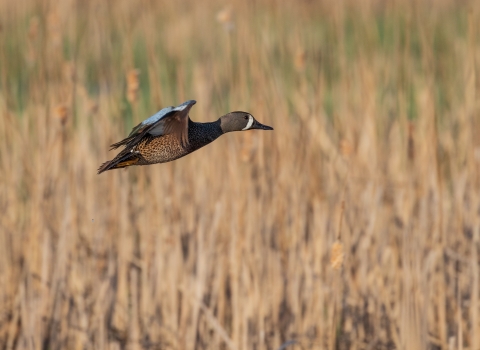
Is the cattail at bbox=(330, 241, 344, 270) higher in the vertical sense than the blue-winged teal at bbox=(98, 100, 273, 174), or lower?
lower

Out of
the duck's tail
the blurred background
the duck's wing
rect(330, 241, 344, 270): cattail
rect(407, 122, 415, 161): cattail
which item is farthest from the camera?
the blurred background

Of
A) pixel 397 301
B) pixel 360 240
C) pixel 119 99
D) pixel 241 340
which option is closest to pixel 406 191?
pixel 360 240

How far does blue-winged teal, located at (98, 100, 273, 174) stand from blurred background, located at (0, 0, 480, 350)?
1.09 meters

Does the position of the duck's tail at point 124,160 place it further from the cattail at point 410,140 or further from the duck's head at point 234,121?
the cattail at point 410,140

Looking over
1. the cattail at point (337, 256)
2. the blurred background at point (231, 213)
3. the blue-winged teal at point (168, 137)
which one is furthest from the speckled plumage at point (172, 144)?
the blurred background at point (231, 213)

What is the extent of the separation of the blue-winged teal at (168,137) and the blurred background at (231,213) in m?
1.09

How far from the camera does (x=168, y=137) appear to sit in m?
1.85

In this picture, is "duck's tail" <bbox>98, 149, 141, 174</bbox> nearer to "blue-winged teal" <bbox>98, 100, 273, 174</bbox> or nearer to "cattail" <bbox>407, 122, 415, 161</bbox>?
"blue-winged teal" <bbox>98, 100, 273, 174</bbox>

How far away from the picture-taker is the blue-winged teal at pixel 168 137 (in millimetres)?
1756

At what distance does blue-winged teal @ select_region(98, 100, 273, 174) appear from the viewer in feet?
5.76

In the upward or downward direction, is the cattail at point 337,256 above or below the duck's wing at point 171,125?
below

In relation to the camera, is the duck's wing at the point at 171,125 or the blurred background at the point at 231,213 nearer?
the duck's wing at the point at 171,125

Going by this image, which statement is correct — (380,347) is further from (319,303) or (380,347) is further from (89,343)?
(89,343)

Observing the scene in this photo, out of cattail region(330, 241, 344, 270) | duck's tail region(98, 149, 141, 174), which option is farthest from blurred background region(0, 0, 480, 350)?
duck's tail region(98, 149, 141, 174)
